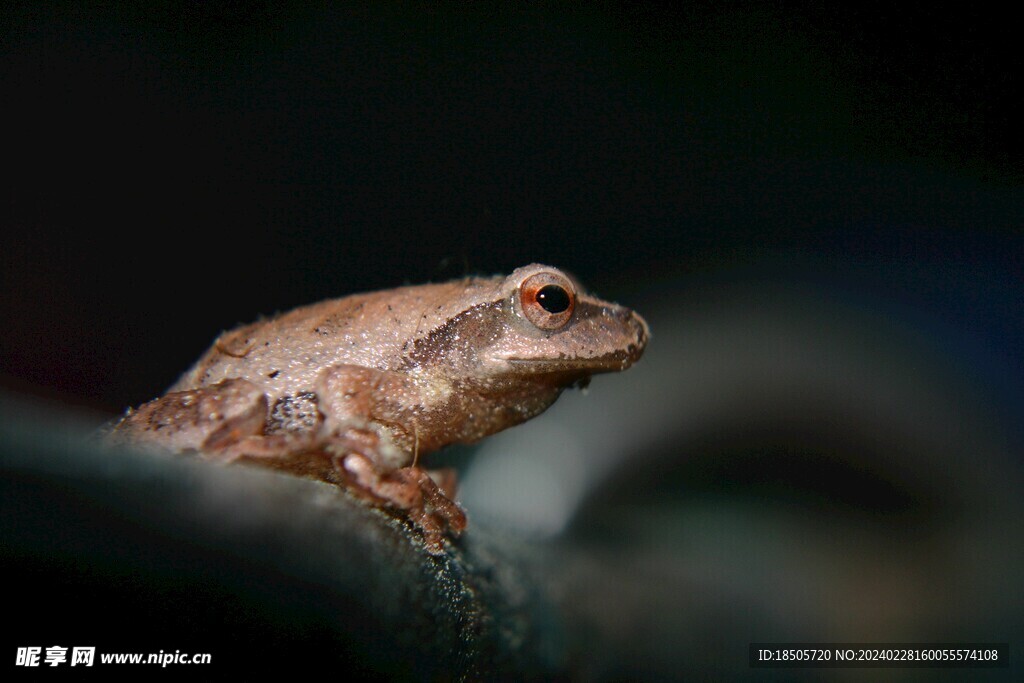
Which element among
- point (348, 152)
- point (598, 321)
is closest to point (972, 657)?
point (598, 321)

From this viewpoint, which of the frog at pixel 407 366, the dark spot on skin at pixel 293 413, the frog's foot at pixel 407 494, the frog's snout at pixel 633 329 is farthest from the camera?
the frog's snout at pixel 633 329

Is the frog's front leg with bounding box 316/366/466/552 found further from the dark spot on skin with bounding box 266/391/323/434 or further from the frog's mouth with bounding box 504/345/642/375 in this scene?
the frog's mouth with bounding box 504/345/642/375

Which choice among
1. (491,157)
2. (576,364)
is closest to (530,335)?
(576,364)

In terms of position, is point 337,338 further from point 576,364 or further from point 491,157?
point 491,157

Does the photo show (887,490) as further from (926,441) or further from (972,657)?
(972,657)

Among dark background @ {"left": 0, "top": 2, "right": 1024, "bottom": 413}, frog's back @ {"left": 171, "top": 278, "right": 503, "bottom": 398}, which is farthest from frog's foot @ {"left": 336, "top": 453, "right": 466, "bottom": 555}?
dark background @ {"left": 0, "top": 2, "right": 1024, "bottom": 413}

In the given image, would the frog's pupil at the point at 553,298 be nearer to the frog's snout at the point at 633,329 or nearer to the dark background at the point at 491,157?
the frog's snout at the point at 633,329

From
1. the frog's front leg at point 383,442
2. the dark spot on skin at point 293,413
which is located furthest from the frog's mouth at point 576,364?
the dark spot on skin at point 293,413
